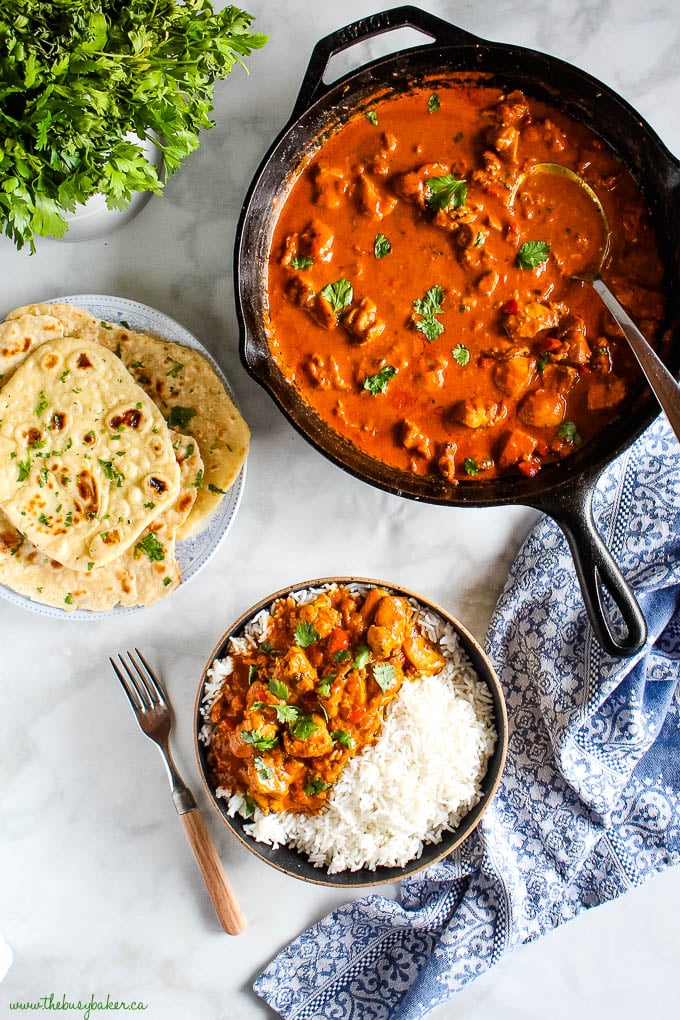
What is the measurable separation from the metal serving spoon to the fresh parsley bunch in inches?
48.9

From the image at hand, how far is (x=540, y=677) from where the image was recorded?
3.70 metres

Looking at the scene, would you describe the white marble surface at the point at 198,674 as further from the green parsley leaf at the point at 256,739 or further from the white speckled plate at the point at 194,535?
the green parsley leaf at the point at 256,739

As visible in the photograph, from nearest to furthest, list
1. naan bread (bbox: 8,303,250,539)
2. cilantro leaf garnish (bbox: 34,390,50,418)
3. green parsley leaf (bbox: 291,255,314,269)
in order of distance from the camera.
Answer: green parsley leaf (bbox: 291,255,314,269) < cilantro leaf garnish (bbox: 34,390,50,418) < naan bread (bbox: 8,303,250,539)

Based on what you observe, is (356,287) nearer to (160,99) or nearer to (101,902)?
(160,99)

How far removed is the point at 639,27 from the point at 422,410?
1967mm

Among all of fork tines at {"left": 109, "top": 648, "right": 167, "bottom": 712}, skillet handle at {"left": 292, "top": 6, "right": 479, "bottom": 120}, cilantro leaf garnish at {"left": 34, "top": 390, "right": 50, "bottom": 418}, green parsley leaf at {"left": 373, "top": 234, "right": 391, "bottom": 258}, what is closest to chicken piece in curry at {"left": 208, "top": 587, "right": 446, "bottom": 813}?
fork tines at {"left": 109, "top": 648, "right": 167, "bottom": 712}

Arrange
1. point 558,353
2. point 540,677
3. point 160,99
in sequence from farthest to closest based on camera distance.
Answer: point 540,677 → point 558,353 → point 160,99

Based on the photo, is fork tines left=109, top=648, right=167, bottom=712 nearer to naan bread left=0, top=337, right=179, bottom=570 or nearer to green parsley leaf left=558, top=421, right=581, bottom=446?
naan bread left=0, top=337, right=179, bottom=570

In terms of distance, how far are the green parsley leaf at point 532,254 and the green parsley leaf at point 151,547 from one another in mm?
1765

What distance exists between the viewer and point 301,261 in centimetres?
333

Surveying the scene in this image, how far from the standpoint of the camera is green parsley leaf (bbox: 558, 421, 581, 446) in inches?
131

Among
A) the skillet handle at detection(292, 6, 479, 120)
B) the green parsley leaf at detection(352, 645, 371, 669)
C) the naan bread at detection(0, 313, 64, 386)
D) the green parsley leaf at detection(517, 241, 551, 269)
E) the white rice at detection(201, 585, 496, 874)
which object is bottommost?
the white rice at detection(201, 585, 496, 874)

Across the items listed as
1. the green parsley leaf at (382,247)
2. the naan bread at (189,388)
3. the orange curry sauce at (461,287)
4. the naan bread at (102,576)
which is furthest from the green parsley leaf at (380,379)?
the naan bread at (102,576)

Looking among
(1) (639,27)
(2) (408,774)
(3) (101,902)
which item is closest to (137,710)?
(3) (101,902)
